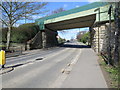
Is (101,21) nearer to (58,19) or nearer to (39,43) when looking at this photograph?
(58,19)

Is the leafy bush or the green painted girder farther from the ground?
the green painted girder

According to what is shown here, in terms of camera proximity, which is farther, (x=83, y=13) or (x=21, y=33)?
(x=21, y=33)

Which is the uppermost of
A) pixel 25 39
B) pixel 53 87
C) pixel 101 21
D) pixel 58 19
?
pixel 58 19

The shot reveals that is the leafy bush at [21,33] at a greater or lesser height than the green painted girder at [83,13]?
lesser

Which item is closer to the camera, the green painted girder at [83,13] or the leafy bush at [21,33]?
the green painted girder at [83,13]

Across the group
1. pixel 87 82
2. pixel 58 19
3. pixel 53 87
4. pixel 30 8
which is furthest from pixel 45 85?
pixel 58 19

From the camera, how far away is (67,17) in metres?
21.5

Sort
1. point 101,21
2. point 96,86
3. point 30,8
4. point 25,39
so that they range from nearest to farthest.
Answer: point 96,86, point 101,21, point 30,8, point 25,39

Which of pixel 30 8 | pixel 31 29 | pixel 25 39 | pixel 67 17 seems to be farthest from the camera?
pixel 31 29

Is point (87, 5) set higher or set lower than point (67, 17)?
higher

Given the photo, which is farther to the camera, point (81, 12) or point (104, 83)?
point (81, 12)

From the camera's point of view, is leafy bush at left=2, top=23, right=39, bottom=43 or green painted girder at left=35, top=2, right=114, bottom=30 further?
leafy bush at left=2, top=23, right=39, bottom=43

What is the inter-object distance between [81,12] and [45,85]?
56.0 feet

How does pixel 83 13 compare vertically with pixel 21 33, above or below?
above
